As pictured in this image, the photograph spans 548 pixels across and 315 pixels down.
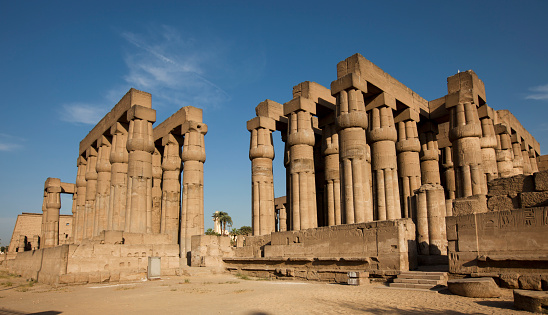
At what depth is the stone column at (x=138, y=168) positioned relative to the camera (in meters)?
22.3

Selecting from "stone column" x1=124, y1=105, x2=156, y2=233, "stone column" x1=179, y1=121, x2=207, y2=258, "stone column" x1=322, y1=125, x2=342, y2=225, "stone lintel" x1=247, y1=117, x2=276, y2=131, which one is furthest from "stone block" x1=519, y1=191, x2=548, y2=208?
"stone column" x1=124, y1=105, x2=156, y2=233

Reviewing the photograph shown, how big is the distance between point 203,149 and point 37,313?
52.3 feet

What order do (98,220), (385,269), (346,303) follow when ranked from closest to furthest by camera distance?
(346,303)
(385,269)
(98,220)

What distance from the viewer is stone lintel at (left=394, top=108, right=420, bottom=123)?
21.7m

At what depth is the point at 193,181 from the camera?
932 inches

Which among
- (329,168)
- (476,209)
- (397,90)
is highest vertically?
(397,90)

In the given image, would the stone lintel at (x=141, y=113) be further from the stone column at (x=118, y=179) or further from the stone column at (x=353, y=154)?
the stone column at (x=353, y=154)

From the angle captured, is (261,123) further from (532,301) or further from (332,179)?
(532,301)

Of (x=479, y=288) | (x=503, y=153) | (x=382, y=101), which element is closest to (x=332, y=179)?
(x=382, y=101)

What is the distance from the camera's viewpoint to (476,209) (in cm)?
1052

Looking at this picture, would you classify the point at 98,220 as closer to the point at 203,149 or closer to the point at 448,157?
the point at 203,149

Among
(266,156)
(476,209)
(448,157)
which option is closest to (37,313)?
(476,209)

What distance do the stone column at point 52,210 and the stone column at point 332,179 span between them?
996 inches

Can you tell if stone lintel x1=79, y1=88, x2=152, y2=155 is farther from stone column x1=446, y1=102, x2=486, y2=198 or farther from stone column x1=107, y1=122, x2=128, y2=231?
stone column x1=446, y1=102, x2=486, y2=198
